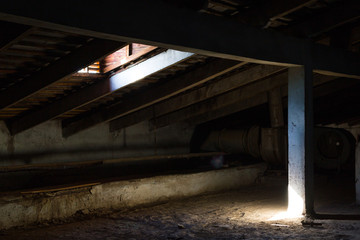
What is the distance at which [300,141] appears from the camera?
20.6 ft

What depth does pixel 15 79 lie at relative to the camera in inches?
248

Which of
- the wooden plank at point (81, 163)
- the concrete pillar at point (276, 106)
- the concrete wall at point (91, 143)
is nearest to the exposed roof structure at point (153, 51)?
the concrete pillar at point (276, 106)

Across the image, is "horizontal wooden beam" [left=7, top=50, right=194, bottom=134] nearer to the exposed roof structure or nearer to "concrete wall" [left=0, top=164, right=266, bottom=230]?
the exposed roof structure

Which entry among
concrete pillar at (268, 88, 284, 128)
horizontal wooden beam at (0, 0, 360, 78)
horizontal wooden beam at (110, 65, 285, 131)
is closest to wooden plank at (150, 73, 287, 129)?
concrete pillar at (268, 88, 284, 128)

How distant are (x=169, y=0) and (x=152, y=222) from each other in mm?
3609

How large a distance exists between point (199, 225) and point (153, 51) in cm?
277

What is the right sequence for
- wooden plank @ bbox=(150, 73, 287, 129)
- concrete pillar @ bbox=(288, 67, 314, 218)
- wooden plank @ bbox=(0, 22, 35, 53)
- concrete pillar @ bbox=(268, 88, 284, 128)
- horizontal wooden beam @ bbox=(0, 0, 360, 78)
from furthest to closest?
concrete pillar @ bbox=(268, 88, 284, 128)
wooden plank @ bbox=(150, 73, 287, 129)
concrete pillar @ bbox=(288, 67, 314, 218)
wooden plank @ bbox=(0, 22, 35, 53)
horizontal wooden beam @ bbox=(0, 0, 360, 78)

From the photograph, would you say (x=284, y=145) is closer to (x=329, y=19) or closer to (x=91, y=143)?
(x=329, y=19)

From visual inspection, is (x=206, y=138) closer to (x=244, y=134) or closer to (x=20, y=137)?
(x=244, y=134)

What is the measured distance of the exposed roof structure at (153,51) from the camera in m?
4.04

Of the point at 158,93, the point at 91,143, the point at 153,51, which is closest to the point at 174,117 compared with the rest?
the point at 91,143

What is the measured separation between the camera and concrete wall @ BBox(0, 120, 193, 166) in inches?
342

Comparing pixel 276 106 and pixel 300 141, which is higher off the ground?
pixel 276 106

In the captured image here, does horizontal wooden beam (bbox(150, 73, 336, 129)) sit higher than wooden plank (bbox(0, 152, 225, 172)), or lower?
higher
